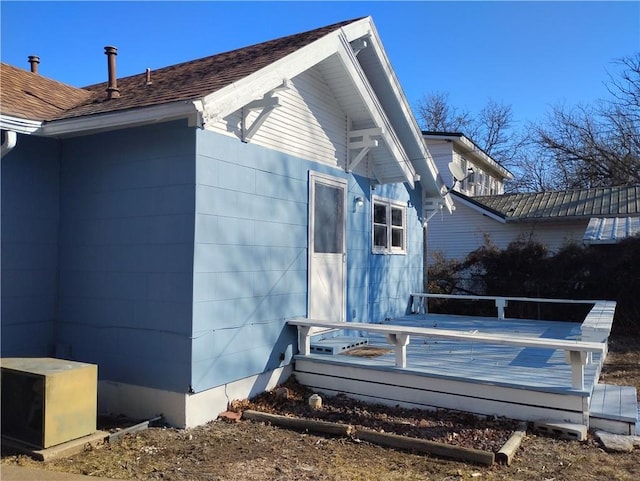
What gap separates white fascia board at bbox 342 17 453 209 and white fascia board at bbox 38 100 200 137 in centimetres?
314

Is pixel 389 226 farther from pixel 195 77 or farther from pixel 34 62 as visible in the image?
pixel 34 62

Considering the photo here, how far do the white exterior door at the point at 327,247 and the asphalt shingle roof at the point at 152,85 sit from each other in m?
1.83

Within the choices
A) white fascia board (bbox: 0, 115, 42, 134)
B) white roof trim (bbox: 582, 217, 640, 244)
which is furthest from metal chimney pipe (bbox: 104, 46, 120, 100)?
white roof trim (bbox: 582, 217, 640, 244)

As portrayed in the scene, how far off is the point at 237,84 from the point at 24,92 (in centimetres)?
312

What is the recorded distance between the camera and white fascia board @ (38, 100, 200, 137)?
16.7ft

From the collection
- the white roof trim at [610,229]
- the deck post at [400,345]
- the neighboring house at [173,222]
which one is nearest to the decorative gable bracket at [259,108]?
the neighboring house at [173,222]

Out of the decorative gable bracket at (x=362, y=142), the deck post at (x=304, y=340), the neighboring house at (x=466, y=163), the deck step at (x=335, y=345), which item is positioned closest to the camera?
the deck post at (x=304, y=340)

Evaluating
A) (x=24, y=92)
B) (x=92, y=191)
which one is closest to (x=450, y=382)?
(x=92, y=191)

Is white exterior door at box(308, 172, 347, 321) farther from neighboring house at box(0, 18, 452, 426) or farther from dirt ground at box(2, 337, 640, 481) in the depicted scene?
dirt ground at box(2, 337, 640, 481)

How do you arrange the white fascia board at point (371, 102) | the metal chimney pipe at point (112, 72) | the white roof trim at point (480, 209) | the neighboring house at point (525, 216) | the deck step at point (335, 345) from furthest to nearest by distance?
1. the white roof trim at point (480, 209)
2. the neighboring house at point (525, 216)
3. the white fascia board at point (371, 102)
4. the deck step at point (335, 345)
5. the metal chimney pipe at point (112, 72)

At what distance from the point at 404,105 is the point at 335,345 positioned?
174 inches

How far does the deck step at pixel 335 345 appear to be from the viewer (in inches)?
280

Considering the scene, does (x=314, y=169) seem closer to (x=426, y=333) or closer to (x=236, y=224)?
(x=236, y=224)

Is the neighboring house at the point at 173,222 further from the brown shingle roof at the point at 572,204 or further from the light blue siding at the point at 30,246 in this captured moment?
the brown shingle roof at the point at 572,204
